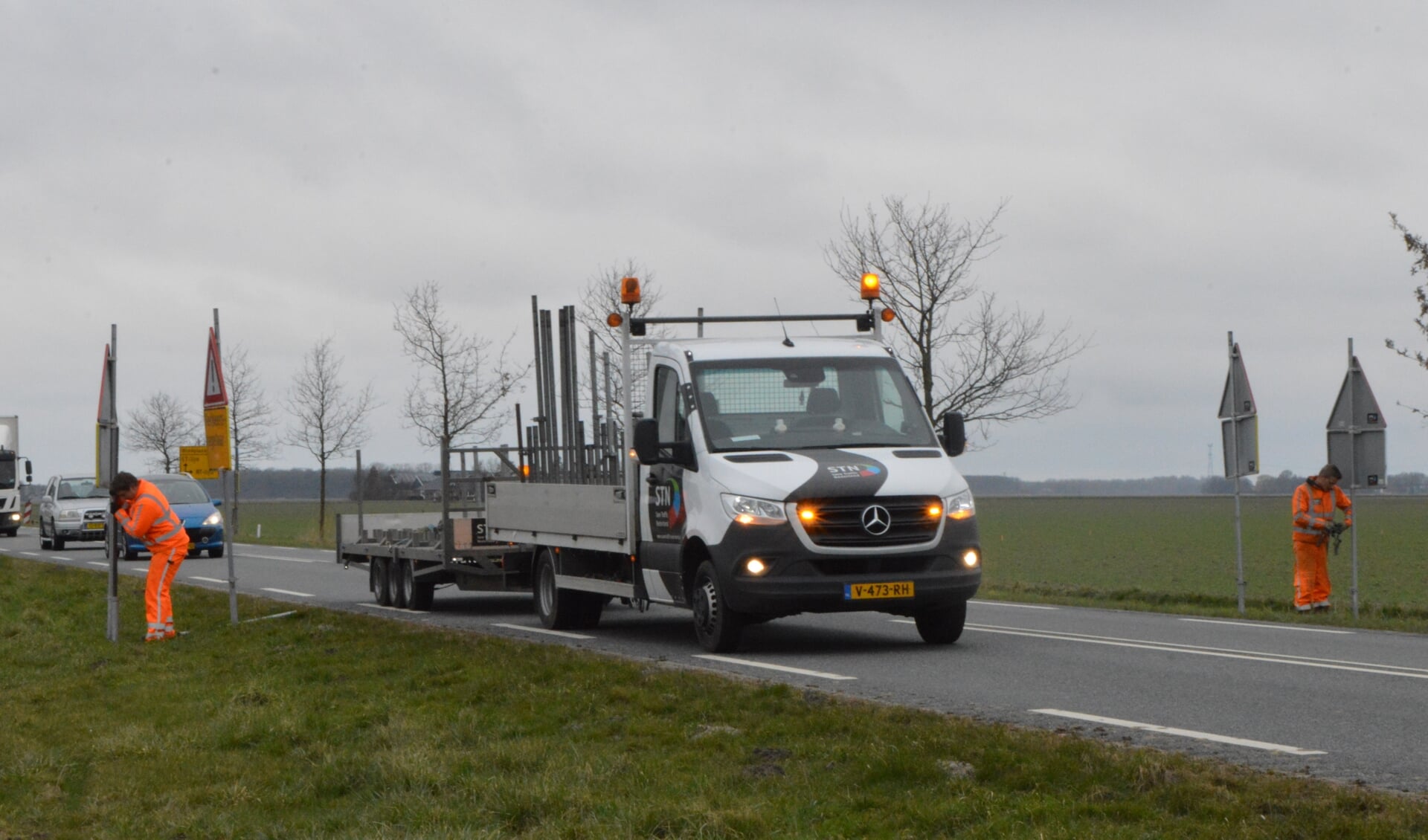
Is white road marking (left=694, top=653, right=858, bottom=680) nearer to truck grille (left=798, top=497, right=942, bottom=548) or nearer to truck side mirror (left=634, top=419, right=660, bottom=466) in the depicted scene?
truck grille (left=798, top=497, right=942, bottom=548)

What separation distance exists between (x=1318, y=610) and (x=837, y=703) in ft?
37.7

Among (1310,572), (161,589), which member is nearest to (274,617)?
(161,589)

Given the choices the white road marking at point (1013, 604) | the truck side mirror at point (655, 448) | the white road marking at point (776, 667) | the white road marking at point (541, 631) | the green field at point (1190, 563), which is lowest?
the green field at point (1190, 563)

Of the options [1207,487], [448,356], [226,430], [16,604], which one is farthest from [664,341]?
[1207,487]

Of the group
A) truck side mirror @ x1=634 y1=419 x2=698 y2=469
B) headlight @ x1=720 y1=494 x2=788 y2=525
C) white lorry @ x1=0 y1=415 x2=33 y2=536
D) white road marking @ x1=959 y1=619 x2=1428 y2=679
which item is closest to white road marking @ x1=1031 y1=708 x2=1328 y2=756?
white road marking @ x1=959 y1=619 x2=1428 y2=679

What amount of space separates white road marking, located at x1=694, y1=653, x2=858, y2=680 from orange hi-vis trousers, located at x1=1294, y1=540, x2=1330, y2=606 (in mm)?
8654

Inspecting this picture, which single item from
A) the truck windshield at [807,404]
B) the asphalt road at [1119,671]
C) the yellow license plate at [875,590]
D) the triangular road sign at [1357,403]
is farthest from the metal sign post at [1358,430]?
the yellow license plate at [875,590]

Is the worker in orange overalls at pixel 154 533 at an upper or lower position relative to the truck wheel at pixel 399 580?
upper

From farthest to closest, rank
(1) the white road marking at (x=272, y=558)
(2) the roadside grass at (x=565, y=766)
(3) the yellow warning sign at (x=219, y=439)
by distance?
(1) the white road marking at (x=272, y=558) → (3) the yellow warning sign at (x=219, y=439) → (2) the roadside grass at (x=565, y=766)

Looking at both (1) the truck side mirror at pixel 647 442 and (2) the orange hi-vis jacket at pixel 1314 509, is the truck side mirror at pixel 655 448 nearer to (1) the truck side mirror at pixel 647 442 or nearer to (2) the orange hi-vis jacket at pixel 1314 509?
(1) the truck side mirror at pixel 647 442

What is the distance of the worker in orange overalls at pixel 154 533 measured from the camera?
15.0 meters

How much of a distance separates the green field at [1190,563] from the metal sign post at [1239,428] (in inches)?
59.6

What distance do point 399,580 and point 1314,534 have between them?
10112 mm

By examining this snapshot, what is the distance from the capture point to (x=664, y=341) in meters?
14.0
